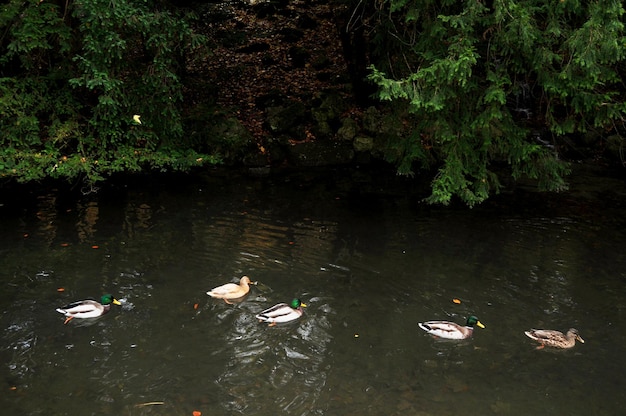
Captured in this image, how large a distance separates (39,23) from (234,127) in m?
6.02

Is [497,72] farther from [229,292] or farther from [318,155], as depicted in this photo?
[318,155]

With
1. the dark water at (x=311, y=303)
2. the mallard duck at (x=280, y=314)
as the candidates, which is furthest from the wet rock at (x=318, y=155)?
the mallard duck at (x=280, y=314)

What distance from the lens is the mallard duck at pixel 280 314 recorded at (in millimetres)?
7887

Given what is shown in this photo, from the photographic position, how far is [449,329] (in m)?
7.60

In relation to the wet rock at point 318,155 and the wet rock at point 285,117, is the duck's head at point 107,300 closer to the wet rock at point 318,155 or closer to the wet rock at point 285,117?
the wet rock at point 318,155

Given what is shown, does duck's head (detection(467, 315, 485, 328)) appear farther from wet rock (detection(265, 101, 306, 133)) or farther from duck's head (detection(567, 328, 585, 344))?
wet rock (detection(265, 101, 306, 133))

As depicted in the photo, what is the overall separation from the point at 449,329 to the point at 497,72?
5.04 metres

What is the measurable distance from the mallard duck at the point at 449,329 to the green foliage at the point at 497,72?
3.10 m

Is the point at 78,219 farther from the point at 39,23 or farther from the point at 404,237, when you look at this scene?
the point at 404,237

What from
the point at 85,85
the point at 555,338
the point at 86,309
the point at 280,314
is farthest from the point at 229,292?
the point at 85,85

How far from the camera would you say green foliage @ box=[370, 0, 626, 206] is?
9.10 metres

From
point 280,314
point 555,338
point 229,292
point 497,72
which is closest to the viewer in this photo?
point 555,338

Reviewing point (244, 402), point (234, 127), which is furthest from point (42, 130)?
point (244, 402)

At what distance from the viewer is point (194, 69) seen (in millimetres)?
19359
